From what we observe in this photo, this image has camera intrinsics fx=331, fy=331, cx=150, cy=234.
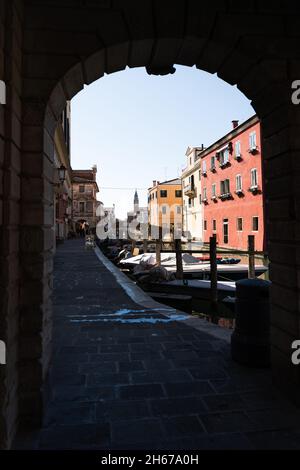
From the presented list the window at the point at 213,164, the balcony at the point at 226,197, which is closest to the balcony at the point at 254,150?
the balcony at the point at 226,197

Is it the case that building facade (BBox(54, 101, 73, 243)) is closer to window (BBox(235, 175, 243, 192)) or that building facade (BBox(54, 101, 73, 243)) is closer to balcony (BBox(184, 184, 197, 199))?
window (BBox(235, 175, 243, 192))

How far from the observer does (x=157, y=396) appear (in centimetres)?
322

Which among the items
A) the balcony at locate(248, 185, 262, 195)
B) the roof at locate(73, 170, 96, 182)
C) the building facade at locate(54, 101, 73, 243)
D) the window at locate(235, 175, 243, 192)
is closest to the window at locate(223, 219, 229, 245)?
the window at locate(235, 175, 243, 192)

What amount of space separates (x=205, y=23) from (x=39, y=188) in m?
2.14

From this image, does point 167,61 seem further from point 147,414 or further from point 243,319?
point 147,414

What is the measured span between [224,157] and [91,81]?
27.6 m

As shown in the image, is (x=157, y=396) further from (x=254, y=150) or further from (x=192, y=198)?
(x=192, y=198)

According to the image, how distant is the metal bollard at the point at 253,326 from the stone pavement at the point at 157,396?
162 mm

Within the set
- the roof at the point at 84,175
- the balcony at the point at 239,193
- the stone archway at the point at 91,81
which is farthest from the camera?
the roof at the point at 84,175

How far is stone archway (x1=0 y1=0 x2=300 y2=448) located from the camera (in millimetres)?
2721

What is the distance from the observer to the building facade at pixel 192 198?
122 ft

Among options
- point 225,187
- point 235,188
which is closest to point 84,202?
point 225,187

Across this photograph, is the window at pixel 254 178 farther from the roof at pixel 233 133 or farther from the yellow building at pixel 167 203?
the yellow building at pixel 167 203

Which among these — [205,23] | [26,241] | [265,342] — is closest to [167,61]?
[205,23]
